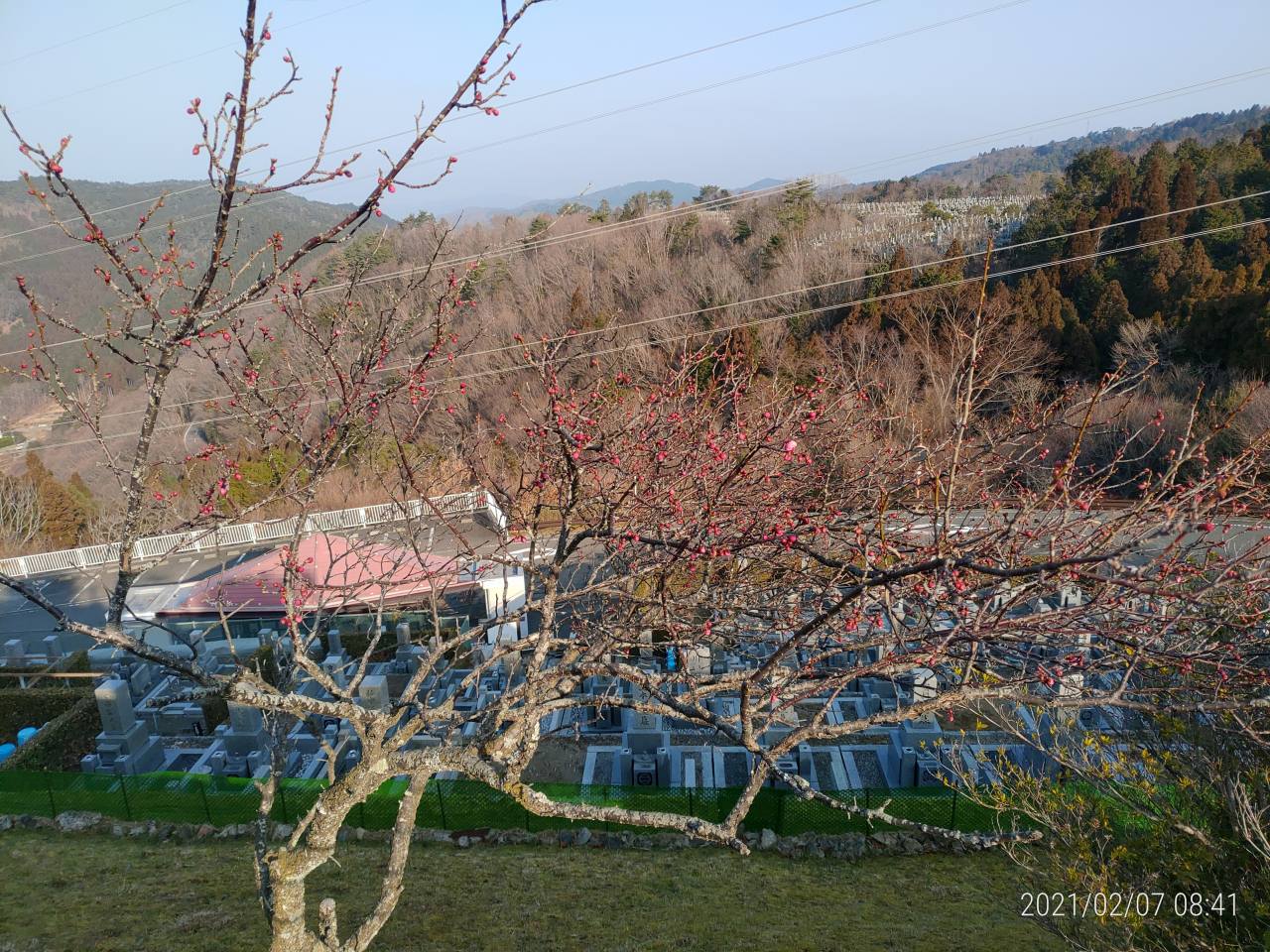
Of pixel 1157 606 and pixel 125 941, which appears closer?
pixel 1157 606

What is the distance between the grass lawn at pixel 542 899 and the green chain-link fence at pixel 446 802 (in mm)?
329

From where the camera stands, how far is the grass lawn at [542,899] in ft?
19.4

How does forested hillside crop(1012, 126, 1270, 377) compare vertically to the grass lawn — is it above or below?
above

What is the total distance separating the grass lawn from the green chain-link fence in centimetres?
33

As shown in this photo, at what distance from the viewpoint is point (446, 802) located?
26.1 feet

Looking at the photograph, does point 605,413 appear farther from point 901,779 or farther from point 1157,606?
point 901,779

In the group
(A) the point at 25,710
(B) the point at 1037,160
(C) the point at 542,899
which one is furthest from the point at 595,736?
(B) the point at 1037,160

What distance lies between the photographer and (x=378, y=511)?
2055cm

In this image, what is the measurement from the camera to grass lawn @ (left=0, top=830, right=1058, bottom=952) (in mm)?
5914

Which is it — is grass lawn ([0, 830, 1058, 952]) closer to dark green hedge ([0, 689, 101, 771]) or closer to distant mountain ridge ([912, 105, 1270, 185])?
dark green hedge ([0, 689, 101, 771])

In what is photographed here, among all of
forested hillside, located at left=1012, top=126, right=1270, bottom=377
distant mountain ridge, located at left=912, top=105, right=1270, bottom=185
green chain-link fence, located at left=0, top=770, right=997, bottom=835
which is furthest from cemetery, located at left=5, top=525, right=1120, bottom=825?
distant mountain ridge, located at left=912, top=105, right=1270, bottom=185

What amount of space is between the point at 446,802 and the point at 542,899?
1.77 meters

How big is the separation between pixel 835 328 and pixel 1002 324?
4.64 meters

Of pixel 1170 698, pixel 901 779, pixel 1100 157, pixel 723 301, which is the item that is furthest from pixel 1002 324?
pixel 1170 698
